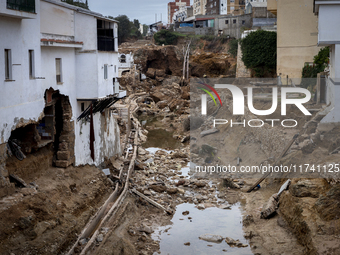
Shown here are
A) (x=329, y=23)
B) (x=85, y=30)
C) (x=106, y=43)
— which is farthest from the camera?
(x=106, y=43)

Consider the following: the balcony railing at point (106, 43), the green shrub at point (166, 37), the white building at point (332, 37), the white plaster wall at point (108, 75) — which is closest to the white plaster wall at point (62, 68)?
the white plaster wall at point (108, 75)

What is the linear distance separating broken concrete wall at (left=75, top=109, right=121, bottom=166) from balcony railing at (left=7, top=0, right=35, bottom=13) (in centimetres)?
542

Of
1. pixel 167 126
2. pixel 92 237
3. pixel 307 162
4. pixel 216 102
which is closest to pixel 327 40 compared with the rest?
pixel 307 162

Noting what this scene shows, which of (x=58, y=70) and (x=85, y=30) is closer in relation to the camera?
(x=58, y=70)

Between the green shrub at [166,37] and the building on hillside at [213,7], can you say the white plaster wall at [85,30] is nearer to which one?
the green shrub at [166,37]

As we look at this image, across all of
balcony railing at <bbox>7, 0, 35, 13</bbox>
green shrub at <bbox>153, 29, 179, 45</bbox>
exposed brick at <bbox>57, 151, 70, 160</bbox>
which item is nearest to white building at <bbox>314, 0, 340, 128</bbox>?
exposed brick at <bbox>57, 151, 70, 160</bbox>

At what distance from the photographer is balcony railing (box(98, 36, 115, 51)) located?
57.4ft

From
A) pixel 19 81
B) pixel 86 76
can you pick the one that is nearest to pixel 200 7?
pixel 86 76

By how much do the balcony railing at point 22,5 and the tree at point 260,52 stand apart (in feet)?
86.3

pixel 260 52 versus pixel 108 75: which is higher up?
pixel 260 52

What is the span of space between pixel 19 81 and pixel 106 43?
6.66 m

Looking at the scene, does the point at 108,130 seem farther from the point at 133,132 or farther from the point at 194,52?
the point at 194,52

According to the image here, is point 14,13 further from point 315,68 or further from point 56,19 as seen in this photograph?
point 315,68

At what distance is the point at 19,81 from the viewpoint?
1228cm
